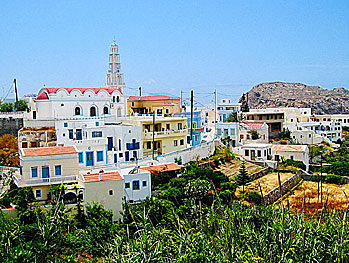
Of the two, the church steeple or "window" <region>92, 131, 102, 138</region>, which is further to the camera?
the church steeple

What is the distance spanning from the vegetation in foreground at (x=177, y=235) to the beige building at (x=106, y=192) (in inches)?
21.9

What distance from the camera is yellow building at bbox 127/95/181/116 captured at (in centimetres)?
4506

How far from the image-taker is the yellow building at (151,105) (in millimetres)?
45062

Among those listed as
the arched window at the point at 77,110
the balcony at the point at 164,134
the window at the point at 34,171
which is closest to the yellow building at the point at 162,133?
the balcony at the point at 164,134

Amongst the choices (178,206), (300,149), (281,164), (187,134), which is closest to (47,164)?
(178,206)

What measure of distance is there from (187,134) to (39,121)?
44.3 feet

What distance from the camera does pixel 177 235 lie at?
16719 mm

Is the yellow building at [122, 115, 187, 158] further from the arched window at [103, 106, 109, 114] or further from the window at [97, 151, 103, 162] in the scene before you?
the window at [97, 151, 103, 162]

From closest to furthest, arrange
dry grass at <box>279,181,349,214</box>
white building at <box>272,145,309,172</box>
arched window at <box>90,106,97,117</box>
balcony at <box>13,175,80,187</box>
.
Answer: balcony at <box>13,175,80,187</box> → dry grass at <box>279,181,349,214</box> → arched window at <box>90,106,97,117</box> → white building at <box>272,145,309,172</box>

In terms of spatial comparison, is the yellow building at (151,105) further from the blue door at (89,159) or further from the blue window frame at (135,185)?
the blue window frame at (135,185)

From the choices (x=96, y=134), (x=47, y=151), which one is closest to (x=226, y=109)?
(x=96, y=134)

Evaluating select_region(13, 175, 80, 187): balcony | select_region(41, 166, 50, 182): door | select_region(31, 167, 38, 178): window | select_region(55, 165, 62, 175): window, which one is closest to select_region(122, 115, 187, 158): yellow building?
select_region(13, 175, 80, 187): balcony

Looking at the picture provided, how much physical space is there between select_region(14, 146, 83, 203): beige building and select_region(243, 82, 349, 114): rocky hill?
80.8m

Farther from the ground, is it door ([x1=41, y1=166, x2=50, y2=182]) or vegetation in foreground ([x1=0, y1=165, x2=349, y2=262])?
door ([x1=41, y1=166, x2=50, y2=182])
